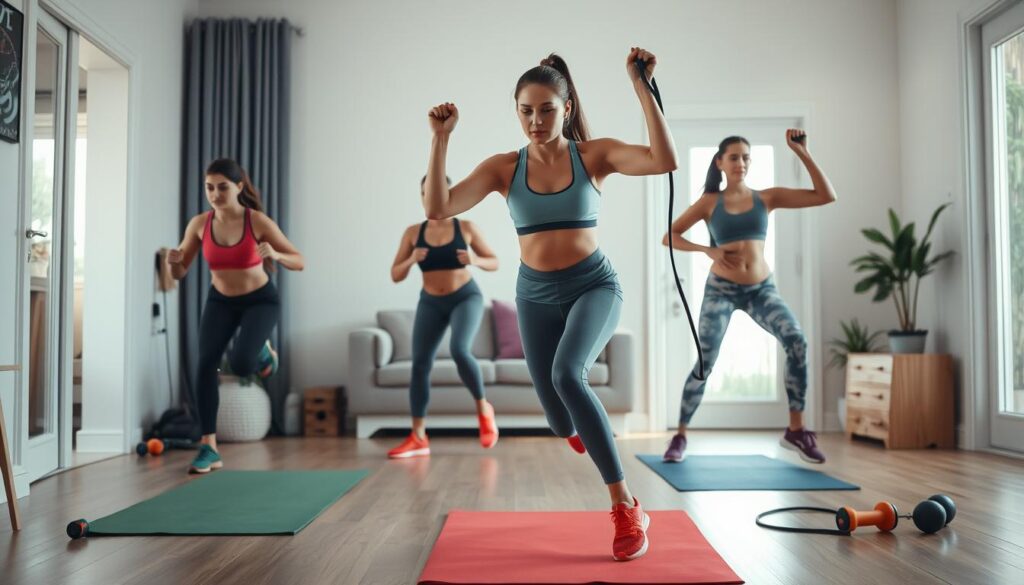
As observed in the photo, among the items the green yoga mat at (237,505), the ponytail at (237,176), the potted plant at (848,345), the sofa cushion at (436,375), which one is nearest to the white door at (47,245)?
the ponytail at (237,176)

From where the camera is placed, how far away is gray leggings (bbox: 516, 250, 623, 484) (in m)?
2.21

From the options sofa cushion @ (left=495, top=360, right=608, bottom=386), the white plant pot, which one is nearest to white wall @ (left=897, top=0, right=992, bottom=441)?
sofa cushion @ (left=495, top=360, right=608, bottom=386)

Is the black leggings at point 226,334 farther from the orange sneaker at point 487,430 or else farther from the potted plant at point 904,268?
the potted plant at point 904,268

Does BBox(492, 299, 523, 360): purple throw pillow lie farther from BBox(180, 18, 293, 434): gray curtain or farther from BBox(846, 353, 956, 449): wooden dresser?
BBox(846, 353, 956, 449): wooden dresser

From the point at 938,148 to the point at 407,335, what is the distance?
3.70 meters

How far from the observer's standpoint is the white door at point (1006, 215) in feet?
15.1

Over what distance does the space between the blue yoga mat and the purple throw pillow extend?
1461 mm

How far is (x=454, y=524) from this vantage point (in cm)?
264

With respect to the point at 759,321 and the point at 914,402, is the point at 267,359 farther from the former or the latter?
the point at 914,402

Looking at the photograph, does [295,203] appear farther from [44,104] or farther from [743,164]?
[743,164]

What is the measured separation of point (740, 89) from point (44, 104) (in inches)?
175

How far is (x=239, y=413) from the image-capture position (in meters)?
5.38

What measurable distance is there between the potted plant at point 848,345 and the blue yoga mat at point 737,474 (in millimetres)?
1528

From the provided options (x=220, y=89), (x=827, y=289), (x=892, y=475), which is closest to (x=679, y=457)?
(x=892, y=475)
